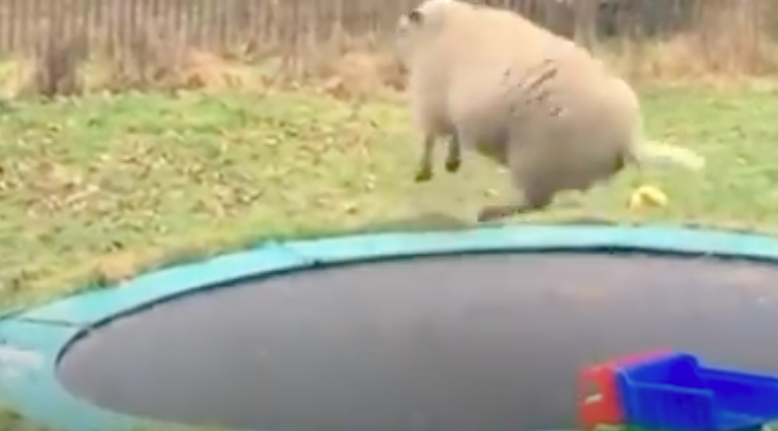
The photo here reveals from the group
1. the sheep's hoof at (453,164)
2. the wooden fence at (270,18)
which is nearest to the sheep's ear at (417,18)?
the sheep's hoof at (453,164)

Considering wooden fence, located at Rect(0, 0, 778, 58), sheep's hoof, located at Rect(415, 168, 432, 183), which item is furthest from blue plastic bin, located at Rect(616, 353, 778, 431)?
wooden fence, located at Rect(0, 0, 778, 58)

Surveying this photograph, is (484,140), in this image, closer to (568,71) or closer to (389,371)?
(568,71)

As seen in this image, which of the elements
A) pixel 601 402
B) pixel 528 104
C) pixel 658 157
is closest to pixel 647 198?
pixel 658 157

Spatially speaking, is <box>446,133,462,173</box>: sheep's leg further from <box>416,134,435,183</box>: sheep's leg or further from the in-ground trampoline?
the in-ground trampoline

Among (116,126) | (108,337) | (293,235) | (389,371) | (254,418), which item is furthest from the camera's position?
(116,126)

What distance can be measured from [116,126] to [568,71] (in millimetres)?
2617

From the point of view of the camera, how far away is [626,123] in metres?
4.86

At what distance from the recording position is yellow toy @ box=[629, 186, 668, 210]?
599 cm

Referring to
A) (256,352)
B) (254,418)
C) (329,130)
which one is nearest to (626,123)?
(256,352)

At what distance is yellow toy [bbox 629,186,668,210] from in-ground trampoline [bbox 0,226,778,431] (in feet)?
2.38

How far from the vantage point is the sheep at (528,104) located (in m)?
4.85

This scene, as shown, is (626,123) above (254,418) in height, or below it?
above

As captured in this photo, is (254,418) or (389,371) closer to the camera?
(254,418)

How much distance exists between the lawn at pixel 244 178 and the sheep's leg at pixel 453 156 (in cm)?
11
